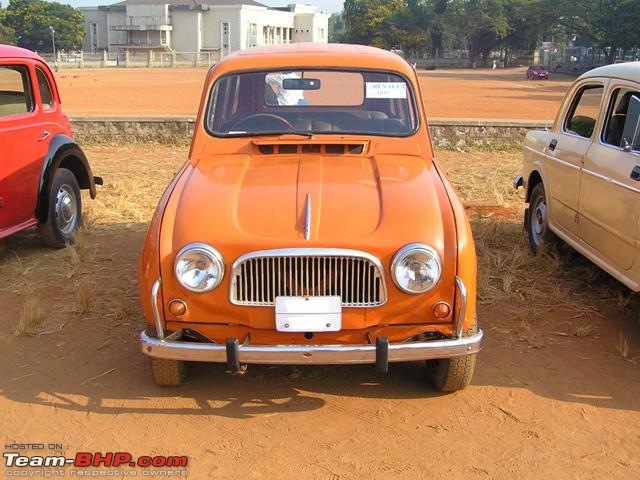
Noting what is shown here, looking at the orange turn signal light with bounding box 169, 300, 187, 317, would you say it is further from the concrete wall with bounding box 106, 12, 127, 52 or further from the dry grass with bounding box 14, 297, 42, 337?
the concrete wall with bounding box 106, 12, 127, 52

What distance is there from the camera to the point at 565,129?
232 inches

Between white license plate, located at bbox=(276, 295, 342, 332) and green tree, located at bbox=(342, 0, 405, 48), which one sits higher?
green tree, located at bbox=(342, 0, 405, 48)

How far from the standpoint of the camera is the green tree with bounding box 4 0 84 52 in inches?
3474

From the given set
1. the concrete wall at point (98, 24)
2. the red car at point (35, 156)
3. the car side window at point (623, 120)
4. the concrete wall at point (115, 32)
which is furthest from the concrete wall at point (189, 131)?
the concrete wall at point (98, 24)

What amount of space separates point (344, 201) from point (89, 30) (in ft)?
347

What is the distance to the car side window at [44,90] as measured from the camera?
6.48 m

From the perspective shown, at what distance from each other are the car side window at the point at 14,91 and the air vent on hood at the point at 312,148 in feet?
9.47

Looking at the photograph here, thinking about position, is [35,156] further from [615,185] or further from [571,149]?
[615,185]

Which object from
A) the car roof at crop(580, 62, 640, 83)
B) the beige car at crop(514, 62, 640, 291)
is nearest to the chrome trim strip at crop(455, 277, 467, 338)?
the beige car at crop(514, 62, 640, 291)

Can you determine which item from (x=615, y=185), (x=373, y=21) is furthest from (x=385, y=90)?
(x=373, y=21)

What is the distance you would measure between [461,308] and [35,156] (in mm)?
4499

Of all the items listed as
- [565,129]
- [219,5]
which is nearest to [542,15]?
[219,5]

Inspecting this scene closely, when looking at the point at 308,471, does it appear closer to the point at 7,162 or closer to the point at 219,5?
the point at 7,162

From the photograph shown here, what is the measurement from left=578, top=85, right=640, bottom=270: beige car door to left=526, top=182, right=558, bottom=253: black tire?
3.11ft
